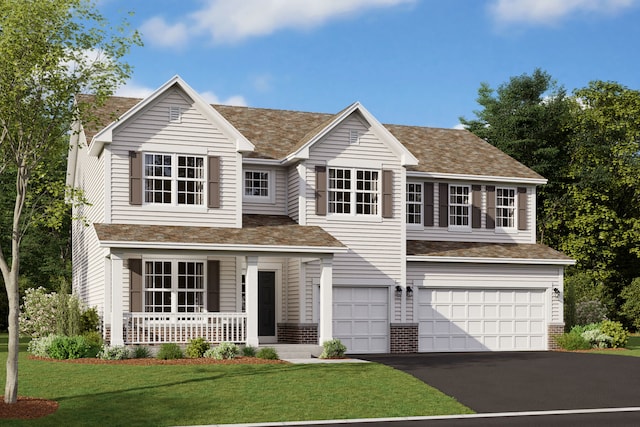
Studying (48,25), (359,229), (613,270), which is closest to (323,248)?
(359,229)

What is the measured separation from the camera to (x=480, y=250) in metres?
32.4

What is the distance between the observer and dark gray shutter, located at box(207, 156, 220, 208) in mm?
27891

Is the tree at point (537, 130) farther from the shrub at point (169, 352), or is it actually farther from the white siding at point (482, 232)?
the shrub at point (169, 352)

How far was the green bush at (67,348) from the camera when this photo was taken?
23844 millimetres

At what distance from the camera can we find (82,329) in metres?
26.9

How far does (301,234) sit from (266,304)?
330 centimetres

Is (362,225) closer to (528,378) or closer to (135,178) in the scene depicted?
(135,178)

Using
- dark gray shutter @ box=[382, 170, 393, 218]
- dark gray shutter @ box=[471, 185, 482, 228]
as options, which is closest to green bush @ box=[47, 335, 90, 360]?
dark gray shutter @ box=[382, 170, 393, 218]

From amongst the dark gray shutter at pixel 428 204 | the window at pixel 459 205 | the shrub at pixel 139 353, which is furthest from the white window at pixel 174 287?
the window at pixel 459 205

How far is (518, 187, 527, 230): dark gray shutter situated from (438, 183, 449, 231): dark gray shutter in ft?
10.8

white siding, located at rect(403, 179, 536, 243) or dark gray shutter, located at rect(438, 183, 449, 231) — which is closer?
white siding, located at rect(403, 179, 536, 243)

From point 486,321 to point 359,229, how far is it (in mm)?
6175

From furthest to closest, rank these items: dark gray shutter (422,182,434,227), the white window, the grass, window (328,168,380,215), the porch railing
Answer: dark gray shutter (422,182,434,227), window (328,168,380,215), the white window, the porch railing, the grass

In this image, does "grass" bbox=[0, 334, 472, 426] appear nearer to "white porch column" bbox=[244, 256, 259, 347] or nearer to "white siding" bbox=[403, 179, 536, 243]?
"white porch column" bbox=[244, 256, 259, 347]
